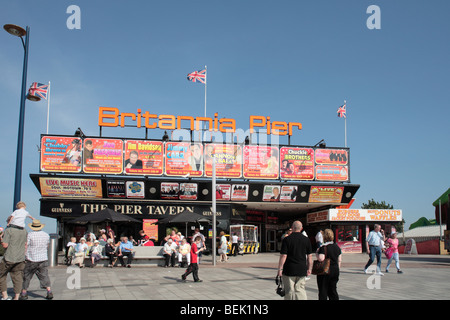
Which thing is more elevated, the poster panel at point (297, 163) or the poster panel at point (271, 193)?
the poster panel at point (297, 163)

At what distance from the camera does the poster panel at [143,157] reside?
30.4 m

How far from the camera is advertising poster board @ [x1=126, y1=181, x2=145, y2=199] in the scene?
30.7 m

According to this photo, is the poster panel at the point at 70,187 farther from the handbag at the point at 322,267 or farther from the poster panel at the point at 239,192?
the handbag at the point at 322,267

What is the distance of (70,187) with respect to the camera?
1185 inches

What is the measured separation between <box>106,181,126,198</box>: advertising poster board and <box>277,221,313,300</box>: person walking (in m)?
24.8

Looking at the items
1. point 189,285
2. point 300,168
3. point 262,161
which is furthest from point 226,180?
point 189,285

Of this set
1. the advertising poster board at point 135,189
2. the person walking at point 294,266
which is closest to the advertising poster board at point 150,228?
the advertising poster board at point 135,189

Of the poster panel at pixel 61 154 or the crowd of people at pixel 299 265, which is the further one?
the poster panel at pixel 61 154

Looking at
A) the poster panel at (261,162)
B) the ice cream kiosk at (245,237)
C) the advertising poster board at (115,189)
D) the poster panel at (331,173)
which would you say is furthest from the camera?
the poster panel at (331,173)

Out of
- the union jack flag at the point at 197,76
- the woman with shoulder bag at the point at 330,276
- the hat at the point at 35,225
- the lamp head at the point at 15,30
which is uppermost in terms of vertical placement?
the union jack flag at the point at 197,76

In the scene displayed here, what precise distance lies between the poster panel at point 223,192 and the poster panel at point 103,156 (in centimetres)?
763

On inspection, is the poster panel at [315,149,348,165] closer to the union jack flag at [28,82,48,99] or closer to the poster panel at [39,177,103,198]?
the poster panel at [39,177,103,198]

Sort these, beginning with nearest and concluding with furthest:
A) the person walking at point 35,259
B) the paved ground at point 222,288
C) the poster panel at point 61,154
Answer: the person walking at point 35,259 → the paved ground at point 222,288 → the poster panel at point 61,154

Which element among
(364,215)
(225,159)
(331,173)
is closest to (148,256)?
(225,159)
